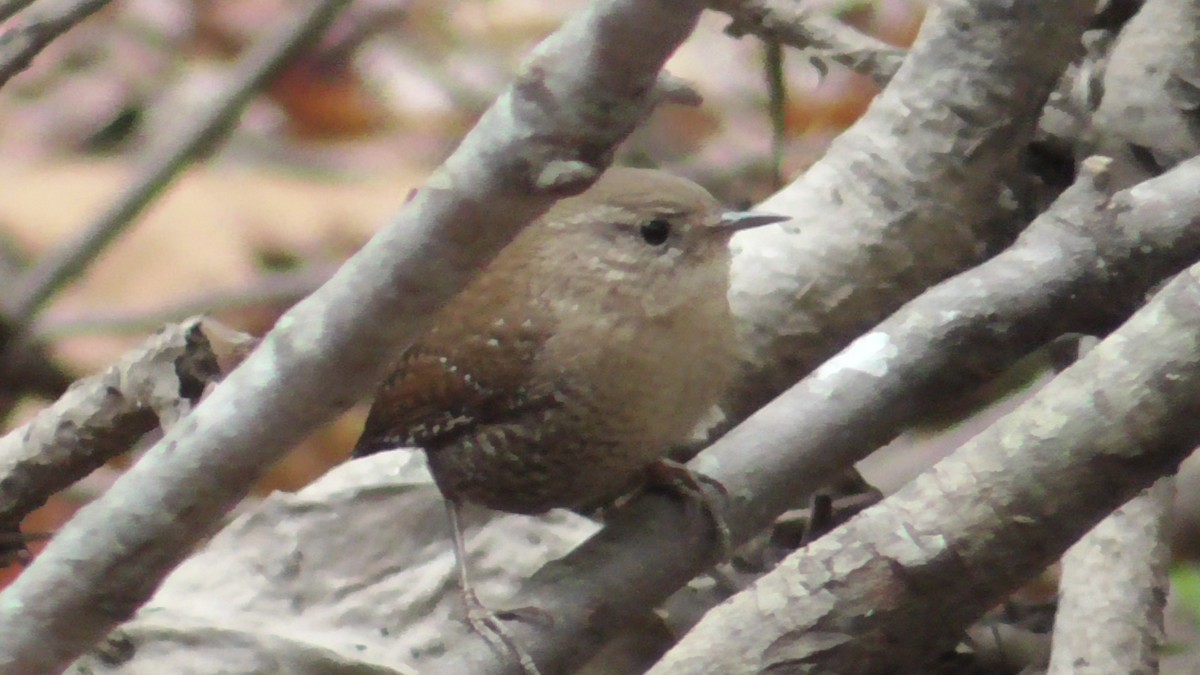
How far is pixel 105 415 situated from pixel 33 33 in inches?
21.4

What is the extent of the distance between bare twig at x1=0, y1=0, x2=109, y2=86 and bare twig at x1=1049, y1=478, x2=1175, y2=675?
125 centimetres

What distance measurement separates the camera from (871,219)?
6.66 feet

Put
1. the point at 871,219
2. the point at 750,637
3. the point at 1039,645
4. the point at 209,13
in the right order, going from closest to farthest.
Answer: the point at 750,637 < the point at 1039,645 < the point at 871,219 < the point at 209,13

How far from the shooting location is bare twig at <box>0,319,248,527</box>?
1.62m

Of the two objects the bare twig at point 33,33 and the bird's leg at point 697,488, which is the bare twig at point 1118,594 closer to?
the bird's leg at point 697,488

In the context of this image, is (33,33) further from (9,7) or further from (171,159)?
(171,159)

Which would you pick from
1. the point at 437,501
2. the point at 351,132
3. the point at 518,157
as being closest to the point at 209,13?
the point at 351,132

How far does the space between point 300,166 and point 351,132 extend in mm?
244

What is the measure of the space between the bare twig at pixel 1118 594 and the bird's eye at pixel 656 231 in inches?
23.8

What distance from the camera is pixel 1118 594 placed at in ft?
5.36

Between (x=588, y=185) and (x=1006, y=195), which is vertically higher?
(x=588, y=185)

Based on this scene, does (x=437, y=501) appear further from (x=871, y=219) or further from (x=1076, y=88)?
(x=1076, y=88)

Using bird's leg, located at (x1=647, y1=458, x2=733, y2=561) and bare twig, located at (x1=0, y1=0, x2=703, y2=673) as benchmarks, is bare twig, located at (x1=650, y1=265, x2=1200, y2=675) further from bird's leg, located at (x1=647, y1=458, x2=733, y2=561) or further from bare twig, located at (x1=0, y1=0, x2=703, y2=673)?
bare twig, located at (x1=0, y1=0, x2=703, y2=673)

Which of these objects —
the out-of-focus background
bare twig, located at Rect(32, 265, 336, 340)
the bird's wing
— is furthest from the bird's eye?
the out-of-focus background
